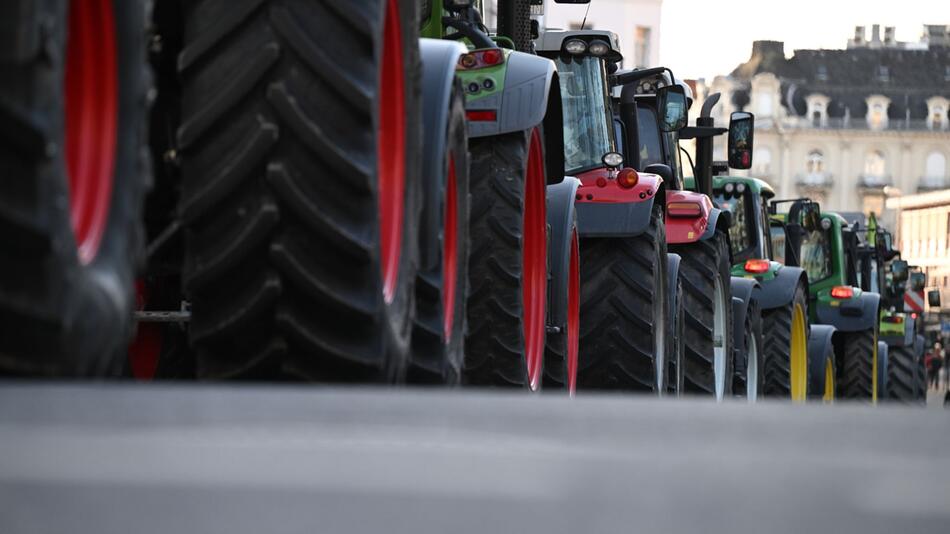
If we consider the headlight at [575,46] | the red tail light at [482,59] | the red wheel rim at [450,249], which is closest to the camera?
the red wheel rim at [450,249]

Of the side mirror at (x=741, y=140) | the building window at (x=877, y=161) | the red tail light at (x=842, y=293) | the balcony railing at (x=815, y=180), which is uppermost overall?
the side mirror at (x=741, y=140)

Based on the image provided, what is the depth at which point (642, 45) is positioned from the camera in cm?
7294

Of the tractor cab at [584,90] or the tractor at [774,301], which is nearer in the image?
the tractor cab at [584,90]

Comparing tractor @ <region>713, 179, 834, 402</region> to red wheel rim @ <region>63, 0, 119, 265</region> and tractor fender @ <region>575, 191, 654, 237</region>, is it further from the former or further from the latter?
red wheel rim @ <region>63, 0, 119, 265</region>

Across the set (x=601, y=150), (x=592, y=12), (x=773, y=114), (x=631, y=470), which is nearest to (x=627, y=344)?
(x=601, y=150)

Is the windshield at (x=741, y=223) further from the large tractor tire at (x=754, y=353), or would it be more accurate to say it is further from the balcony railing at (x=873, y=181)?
the balcony railing at (x=873, y=181)

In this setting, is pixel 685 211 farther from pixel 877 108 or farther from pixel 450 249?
pixel 877 108

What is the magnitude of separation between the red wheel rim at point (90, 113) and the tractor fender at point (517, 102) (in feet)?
11.8

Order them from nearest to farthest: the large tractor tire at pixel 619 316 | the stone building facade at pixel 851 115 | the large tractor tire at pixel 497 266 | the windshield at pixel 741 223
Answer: the large tractor tire at pixel 497 266
the large tractor tire at pixel 619 316
the windshield at pixel 741 223
the stone building facade at pixel 851 115

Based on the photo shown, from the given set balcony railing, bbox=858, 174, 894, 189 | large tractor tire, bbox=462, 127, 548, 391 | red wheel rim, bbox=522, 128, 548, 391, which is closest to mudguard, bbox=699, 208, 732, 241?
red wheel rim, bbox=522, 128, 548, 391

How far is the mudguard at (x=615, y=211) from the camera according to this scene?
9945 millimetres

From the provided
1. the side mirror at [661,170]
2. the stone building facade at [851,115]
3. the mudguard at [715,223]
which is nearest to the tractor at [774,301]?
the mudguard at [715,223]

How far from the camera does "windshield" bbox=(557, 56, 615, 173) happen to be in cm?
1085

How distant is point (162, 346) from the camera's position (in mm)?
6066
